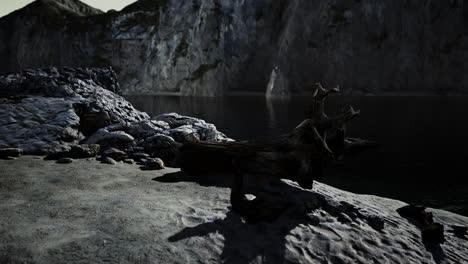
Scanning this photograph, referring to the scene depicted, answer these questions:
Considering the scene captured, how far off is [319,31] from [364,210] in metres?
82.4

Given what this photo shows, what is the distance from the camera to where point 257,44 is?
95312 millimetres

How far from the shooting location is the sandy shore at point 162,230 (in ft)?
16.9

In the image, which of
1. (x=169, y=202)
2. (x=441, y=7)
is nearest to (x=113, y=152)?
(x=169, y=202)

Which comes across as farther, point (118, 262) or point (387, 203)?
point (387, 203)

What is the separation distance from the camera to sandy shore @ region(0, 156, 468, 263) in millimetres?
5152

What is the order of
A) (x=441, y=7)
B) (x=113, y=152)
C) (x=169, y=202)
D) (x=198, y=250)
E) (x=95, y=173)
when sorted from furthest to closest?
1. (x=441, y=7)
2. (x=113, y=152)
3. (x=95, y=173)
4. (x=169, y=202)
5. (x=198, y=250)

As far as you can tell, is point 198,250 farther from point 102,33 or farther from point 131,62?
point 102,33

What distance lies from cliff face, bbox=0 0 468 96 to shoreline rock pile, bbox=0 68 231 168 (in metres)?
67.5

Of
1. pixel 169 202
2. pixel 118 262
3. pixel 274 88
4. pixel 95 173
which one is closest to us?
pixel 118 262

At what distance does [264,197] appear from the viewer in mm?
7289

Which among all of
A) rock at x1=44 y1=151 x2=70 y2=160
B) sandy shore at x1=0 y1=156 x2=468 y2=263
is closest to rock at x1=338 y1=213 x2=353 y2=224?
sandy shore at x1=0 y1=156 x2=468 y2=263

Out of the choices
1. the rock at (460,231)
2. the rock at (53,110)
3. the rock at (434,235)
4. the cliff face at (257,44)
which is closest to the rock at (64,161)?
the rock at (53,110)

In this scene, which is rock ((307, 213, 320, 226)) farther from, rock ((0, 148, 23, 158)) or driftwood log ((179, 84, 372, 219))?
rock ((0, 148, 23, 158))

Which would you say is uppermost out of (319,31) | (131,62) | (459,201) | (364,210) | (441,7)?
(441,7)
